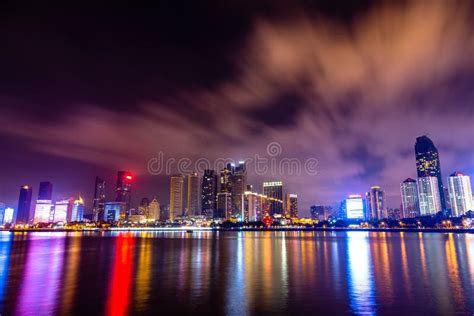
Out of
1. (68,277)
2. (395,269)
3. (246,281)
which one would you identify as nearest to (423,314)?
(246,281)

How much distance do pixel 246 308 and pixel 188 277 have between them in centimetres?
1363

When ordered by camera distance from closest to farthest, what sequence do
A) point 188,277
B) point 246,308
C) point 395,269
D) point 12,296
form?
point 246,308
point 12,296
point 188,277
point 395,269

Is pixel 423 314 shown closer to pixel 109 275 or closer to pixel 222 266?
pixel 222 266

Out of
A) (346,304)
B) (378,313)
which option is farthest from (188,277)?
(378,313)

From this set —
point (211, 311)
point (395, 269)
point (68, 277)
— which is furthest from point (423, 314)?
point (68, 277)

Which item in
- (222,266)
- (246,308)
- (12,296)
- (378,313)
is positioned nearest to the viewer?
(378,313)

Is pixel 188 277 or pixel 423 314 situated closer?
pixel 423 314

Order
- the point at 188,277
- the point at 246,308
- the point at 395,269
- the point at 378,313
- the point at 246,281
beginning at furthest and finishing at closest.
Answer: the point at 395,269
the point at 188,277
the point at 246,281
the point at 246,308
the point at 378,313

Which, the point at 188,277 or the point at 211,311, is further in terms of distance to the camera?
the point at 188,277

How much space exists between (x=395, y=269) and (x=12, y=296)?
1488 inches

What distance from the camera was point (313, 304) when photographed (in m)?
21.8

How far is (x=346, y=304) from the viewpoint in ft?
71.1

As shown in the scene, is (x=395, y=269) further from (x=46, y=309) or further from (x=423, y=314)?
(x=46, y=309)

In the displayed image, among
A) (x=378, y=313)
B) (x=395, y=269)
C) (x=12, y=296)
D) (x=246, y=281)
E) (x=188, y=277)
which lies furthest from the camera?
(x=395, y=269)
